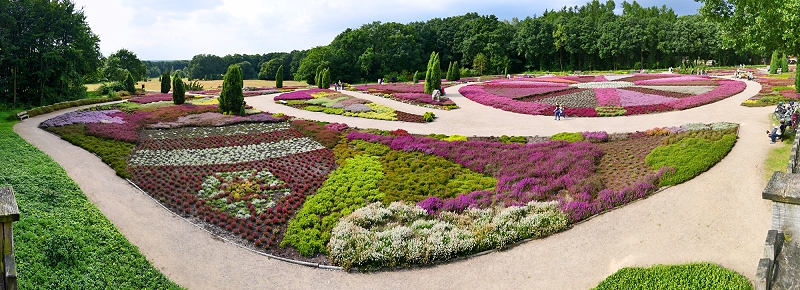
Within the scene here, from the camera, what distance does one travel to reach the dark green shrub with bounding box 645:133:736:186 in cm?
1747

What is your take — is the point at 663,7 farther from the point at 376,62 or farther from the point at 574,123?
the point at 574,123

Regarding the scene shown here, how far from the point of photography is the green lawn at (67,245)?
10.2 metres

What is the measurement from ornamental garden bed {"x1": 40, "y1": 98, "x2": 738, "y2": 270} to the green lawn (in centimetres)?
293

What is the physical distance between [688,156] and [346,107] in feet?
87.9

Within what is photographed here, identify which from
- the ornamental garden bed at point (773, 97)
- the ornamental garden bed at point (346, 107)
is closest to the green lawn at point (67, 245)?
the ornamental garden bed at point (346, 107)

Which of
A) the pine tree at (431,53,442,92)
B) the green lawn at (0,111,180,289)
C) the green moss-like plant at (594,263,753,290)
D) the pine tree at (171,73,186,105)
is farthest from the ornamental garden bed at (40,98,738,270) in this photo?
the pine tree at (431,53,442,92)

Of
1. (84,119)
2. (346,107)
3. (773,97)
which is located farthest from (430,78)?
(84,119)

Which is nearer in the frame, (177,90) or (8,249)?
(8,249)

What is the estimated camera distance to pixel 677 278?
34.6 ft

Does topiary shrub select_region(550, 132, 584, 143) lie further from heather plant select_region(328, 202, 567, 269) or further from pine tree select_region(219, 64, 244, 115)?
pine tree select_region(219, 64, 244, 115)

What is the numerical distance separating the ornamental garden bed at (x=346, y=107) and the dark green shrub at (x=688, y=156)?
16.8 meters

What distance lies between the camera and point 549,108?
1430 inches

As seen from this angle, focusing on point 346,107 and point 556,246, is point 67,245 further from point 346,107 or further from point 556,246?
point 346,107

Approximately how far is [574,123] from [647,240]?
19.5 m
